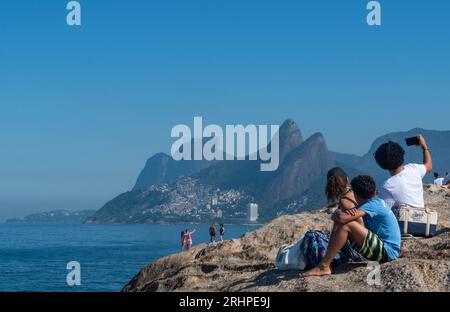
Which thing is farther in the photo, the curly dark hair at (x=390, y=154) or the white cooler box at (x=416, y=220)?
the white cooler box at (x=416, y=220)

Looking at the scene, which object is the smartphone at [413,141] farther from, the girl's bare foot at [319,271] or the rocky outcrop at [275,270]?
the girl's bare foot at [319,271]

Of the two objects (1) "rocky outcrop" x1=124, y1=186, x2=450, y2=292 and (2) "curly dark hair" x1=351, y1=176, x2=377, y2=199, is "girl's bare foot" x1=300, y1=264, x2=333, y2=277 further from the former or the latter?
(2) "curly dark hair" x1=351, y1=176, x2=377, y2=199

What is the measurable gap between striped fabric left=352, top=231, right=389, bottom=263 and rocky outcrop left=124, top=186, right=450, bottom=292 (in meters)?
0.16

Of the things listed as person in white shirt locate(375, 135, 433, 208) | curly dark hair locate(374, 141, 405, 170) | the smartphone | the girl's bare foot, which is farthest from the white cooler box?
the girl's bare foot

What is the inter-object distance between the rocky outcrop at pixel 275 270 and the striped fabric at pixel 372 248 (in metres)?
0.16

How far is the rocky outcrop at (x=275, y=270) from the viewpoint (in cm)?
894

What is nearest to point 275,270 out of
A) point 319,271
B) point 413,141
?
point 319,271

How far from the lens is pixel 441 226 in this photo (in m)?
14.2

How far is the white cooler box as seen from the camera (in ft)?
35.0

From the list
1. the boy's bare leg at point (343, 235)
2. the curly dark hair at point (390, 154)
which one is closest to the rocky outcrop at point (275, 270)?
the boy's bare leg at point (343, 235)

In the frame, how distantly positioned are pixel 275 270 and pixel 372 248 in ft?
5.99
